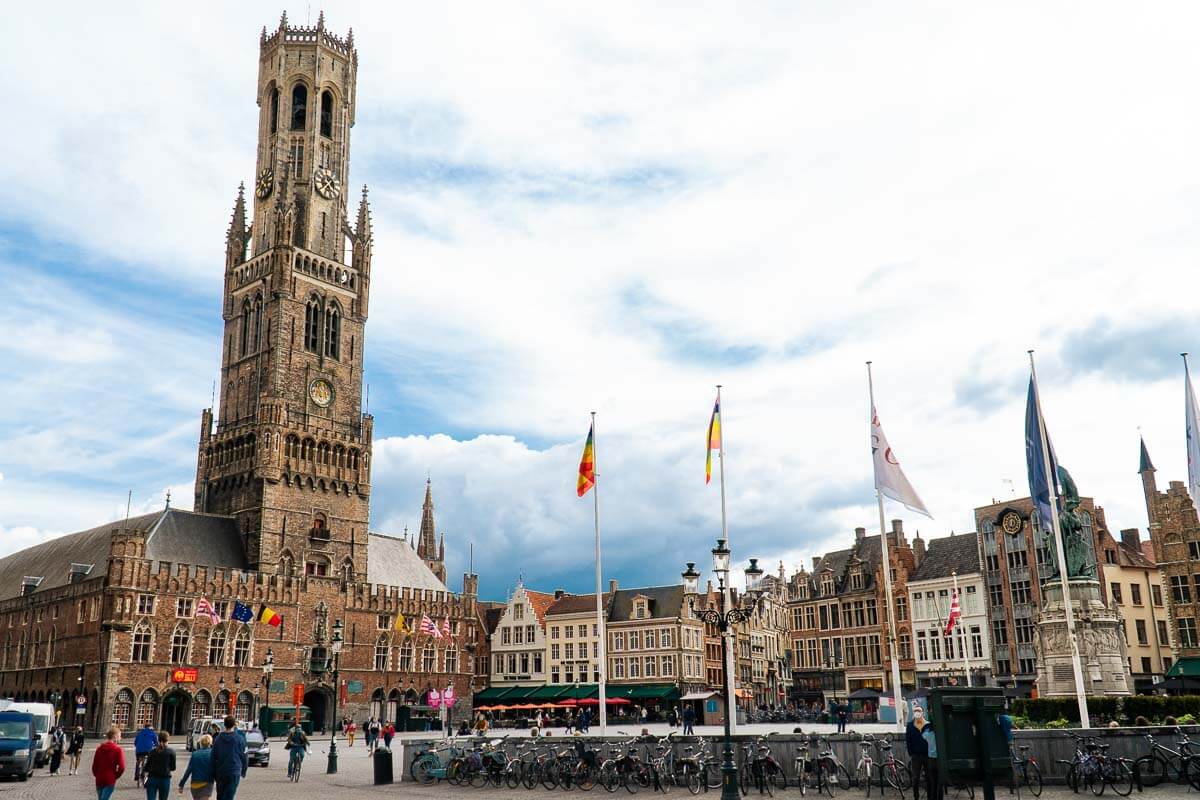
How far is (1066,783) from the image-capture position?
2069 cm

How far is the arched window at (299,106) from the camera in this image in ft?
277

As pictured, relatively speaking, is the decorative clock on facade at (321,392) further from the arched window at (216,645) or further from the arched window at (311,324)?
the arched window at (216,645)

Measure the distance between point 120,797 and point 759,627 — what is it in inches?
2726

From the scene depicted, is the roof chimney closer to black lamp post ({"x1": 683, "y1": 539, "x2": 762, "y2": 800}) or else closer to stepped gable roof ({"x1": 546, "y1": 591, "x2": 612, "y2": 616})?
stepped gable roof ({"x1": 546, "y1": 591, "x2": 612, "y2": 616})

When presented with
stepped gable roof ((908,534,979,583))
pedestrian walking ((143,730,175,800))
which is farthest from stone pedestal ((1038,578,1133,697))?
stepped gable roof ((908,534,979,583))

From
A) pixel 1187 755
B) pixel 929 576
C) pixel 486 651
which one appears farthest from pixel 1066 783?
pixel 486 651

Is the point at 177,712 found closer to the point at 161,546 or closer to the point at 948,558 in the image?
the point at 161,546

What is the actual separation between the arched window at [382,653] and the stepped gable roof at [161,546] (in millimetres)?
11812

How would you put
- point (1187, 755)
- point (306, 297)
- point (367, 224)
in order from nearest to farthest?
point (1187, 755) < point (306, 297) < point (367, 224)

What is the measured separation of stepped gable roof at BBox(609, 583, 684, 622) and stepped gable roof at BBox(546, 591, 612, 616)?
1099mm

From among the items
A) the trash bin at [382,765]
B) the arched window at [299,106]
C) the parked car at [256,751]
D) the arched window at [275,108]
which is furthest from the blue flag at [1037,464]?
the arched window at [275,108]

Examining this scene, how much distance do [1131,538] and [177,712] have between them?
62.1 m

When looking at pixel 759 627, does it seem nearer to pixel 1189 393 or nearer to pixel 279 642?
pixel 279 642

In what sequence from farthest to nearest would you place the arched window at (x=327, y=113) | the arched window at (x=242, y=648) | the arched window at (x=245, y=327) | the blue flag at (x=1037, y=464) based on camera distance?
1. the arched window at (x=327, y=113)
2. the arched window at (x=245, y=327)
3. the arched window at (x=242, y=648)
4. the blue flag at (x=1037, y=464)
